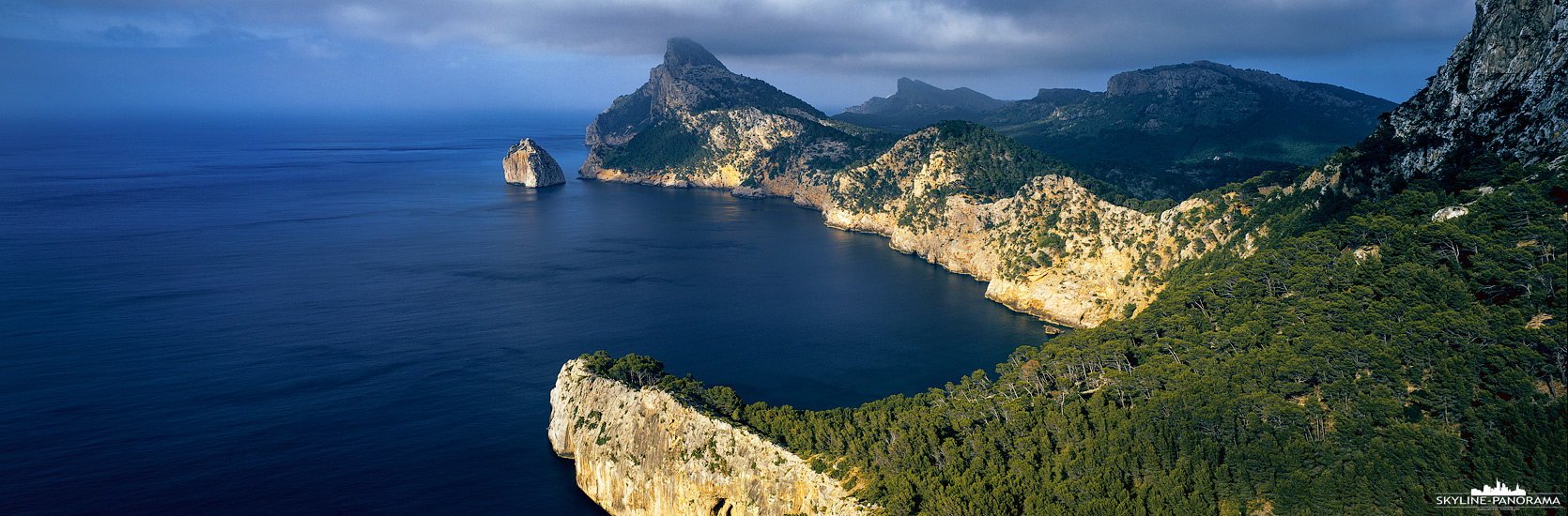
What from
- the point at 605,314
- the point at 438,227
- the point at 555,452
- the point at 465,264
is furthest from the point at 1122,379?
the point at 438,227

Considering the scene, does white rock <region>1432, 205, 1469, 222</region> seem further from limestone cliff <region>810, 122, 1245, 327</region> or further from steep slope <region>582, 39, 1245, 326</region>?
limestone cliff <region>810, 122, 1245, 327</region>

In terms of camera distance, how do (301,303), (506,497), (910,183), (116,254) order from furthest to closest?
(910,183) → (116,254) → (301,303) → (506,497)

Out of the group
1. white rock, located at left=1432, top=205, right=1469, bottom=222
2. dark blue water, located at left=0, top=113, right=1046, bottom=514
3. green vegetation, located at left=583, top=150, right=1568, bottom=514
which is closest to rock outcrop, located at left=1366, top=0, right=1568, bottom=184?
green vegetation, located at left=583, top=150, right=1568, bottom=514

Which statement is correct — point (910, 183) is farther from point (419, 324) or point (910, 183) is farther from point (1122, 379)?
point (1122, 379)

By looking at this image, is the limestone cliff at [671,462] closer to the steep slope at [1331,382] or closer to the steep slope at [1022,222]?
the steep slope at [1331,382]

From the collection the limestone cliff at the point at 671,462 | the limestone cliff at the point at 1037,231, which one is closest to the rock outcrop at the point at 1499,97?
the limestone cliff at the point at 1037,231

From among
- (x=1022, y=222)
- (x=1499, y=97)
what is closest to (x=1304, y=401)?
(x=1499, y=97)
